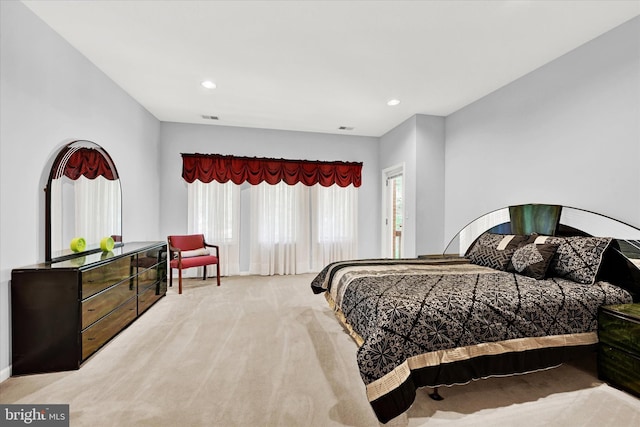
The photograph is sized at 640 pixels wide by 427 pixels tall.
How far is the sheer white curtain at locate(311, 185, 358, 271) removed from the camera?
562 centimetres

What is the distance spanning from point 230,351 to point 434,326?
67.3 inches

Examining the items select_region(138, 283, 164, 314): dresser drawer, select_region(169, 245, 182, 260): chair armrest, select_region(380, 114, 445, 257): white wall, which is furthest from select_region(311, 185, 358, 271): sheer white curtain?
select_region(138, 283, 164, 314): dresser drawer

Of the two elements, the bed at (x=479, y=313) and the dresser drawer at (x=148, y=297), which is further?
the dresser drawer at (x=148, y=297)

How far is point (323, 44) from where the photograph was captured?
107 inches

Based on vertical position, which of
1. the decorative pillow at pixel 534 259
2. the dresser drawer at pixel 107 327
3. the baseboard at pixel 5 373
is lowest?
the baseboard at pixel 5 373

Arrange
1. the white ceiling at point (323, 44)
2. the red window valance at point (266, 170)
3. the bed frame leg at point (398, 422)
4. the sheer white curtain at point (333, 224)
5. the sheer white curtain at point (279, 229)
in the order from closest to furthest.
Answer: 1. the bed frame leg at point (398, 422)
2. the white ceiling at point (323, 44)
3. the red window valance at point (266, 170)
4. the sheer white curtain at point (279, 229)
5. the sheer white curtain at point (333, 224)

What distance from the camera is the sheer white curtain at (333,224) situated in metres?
5.62

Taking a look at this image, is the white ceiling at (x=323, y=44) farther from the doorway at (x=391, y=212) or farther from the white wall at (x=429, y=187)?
the doorway at (x=391, y=212)

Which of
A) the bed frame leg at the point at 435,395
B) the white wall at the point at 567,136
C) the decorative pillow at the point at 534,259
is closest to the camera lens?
the bed frame leg at the point at 435,395

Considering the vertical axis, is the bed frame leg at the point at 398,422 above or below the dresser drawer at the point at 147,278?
below

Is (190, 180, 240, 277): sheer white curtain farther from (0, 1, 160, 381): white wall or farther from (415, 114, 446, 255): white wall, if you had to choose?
(415, 114, 446, 255): white wall

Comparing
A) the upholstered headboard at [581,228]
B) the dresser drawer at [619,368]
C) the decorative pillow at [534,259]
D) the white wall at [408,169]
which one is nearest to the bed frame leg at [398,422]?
the dresser drawer at [619,368]

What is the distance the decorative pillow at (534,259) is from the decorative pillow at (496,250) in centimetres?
16

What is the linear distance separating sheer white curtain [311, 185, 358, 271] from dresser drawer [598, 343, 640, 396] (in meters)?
3.93
